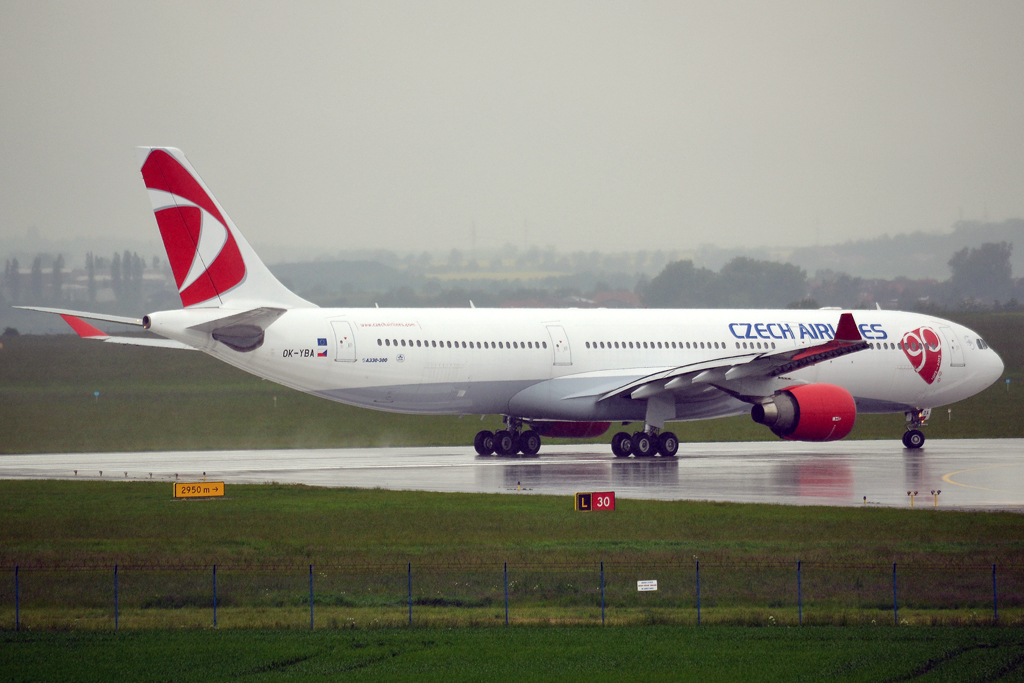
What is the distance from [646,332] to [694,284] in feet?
250

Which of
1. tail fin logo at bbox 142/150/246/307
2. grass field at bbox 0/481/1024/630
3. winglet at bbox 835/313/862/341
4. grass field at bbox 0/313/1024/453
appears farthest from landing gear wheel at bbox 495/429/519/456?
grass field at bbox 0/481/1024/630

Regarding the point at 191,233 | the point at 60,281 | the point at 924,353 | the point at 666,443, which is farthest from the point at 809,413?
the point at 60,281

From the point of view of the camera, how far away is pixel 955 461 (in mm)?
37562

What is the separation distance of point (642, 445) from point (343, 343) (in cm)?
1032

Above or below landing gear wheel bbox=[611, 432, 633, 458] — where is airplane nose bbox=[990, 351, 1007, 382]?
above

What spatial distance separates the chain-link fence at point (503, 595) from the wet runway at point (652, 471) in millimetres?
7152

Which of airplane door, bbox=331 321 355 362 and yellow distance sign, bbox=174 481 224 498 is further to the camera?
airplane door, bbox=331 321 355 362

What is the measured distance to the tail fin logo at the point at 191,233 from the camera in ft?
108

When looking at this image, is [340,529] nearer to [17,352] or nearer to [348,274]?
[17,352]

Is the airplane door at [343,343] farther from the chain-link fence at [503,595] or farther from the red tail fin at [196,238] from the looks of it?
the chain-link fence at [503,595]

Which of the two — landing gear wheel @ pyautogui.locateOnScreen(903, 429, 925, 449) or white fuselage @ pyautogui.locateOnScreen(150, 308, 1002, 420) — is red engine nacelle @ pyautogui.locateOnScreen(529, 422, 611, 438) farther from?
landing gear wheel @ pyautogui.locateOnScreen(903, 429, 925, 449)

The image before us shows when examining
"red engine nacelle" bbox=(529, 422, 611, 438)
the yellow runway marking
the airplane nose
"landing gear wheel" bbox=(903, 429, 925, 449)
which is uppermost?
the airplane nose

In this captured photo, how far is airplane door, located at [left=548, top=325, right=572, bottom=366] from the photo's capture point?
129ft

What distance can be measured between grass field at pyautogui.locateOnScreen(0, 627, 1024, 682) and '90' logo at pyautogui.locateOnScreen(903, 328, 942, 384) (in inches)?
1117
